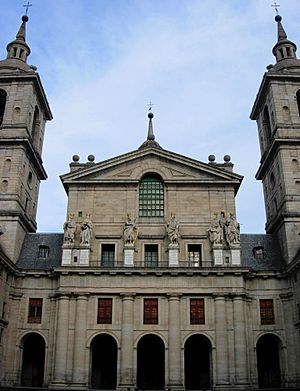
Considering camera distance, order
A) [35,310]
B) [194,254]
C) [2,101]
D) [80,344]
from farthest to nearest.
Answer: [2,101], [194,254], [35,310], [80,344]

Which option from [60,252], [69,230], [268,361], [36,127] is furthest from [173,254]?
[36,127]

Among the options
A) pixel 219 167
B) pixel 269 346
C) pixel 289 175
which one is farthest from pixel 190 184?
pixel 269 346

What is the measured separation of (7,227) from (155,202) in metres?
13.3

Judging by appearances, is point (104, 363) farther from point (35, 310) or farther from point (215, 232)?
point (215, 232)

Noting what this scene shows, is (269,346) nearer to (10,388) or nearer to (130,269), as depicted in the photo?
(130,269)

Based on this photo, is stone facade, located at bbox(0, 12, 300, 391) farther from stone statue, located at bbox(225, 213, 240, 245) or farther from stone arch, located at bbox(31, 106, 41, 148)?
stone arch, located at bbox(31, 106, 41, 148)

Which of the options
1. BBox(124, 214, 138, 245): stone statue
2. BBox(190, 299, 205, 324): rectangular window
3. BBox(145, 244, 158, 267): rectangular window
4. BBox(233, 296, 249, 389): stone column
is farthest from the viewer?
BBox(145, 244, 158, 267): rectangular window

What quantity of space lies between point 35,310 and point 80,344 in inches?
211

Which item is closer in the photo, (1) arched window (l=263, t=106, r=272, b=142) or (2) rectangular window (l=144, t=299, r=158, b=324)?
(2) rectangular window (l=144, t=299, r=158, b=324)

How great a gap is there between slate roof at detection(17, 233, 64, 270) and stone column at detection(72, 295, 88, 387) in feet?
16.8

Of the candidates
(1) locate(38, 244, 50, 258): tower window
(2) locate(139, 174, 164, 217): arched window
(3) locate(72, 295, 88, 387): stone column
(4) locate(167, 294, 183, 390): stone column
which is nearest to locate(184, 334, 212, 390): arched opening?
(4) locate(167, 294, 183, 390): stone column

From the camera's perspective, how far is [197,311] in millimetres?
41125

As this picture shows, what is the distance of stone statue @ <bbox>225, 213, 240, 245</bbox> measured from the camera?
42.8 m

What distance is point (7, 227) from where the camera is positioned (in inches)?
1769
